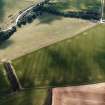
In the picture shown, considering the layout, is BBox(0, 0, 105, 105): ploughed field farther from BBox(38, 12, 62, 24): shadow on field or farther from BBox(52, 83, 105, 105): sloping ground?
BBox(52, 83, 105, 105): sloping ground

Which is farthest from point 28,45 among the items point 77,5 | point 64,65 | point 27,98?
point 77,5

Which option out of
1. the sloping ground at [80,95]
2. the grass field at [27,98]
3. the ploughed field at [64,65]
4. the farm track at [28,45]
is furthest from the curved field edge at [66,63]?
the grass field at [27,98]

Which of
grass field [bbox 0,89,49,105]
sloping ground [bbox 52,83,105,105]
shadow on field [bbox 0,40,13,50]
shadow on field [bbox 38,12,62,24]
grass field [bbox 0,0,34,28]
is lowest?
sloping ground [bbox 52,83,105,105]

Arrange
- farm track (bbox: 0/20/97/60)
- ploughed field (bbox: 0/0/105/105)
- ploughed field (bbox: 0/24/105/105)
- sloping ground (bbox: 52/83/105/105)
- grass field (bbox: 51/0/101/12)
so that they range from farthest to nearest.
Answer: grass field (bbox: 51/0/101/12) < farm track (bbox: 0/20/97/60) < ploughed field (bbox: 0/24/105/105) < ploughed field (bbox: 0/0/105/105) < sloping ground (bbox: 52/83/105/105)

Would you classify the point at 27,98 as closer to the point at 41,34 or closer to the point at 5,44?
the point at 5,44

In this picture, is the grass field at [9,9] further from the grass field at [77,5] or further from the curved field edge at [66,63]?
the curved field edge at [66,63]

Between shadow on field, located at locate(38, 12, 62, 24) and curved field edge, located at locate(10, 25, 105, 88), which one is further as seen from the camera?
shadow on field, located at locate(38, 12, 62, 24)

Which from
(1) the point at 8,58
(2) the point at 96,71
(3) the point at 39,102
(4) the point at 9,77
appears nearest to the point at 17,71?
(4) the point at 9,77

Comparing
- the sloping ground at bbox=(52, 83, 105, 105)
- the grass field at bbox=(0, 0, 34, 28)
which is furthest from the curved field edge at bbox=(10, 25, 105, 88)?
the grass field at bbox=(0, 0, 34, 28)

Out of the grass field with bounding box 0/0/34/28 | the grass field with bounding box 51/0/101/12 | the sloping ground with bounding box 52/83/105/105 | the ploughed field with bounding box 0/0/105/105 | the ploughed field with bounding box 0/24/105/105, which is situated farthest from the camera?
the grass field with bounding box 51/0/101/12
